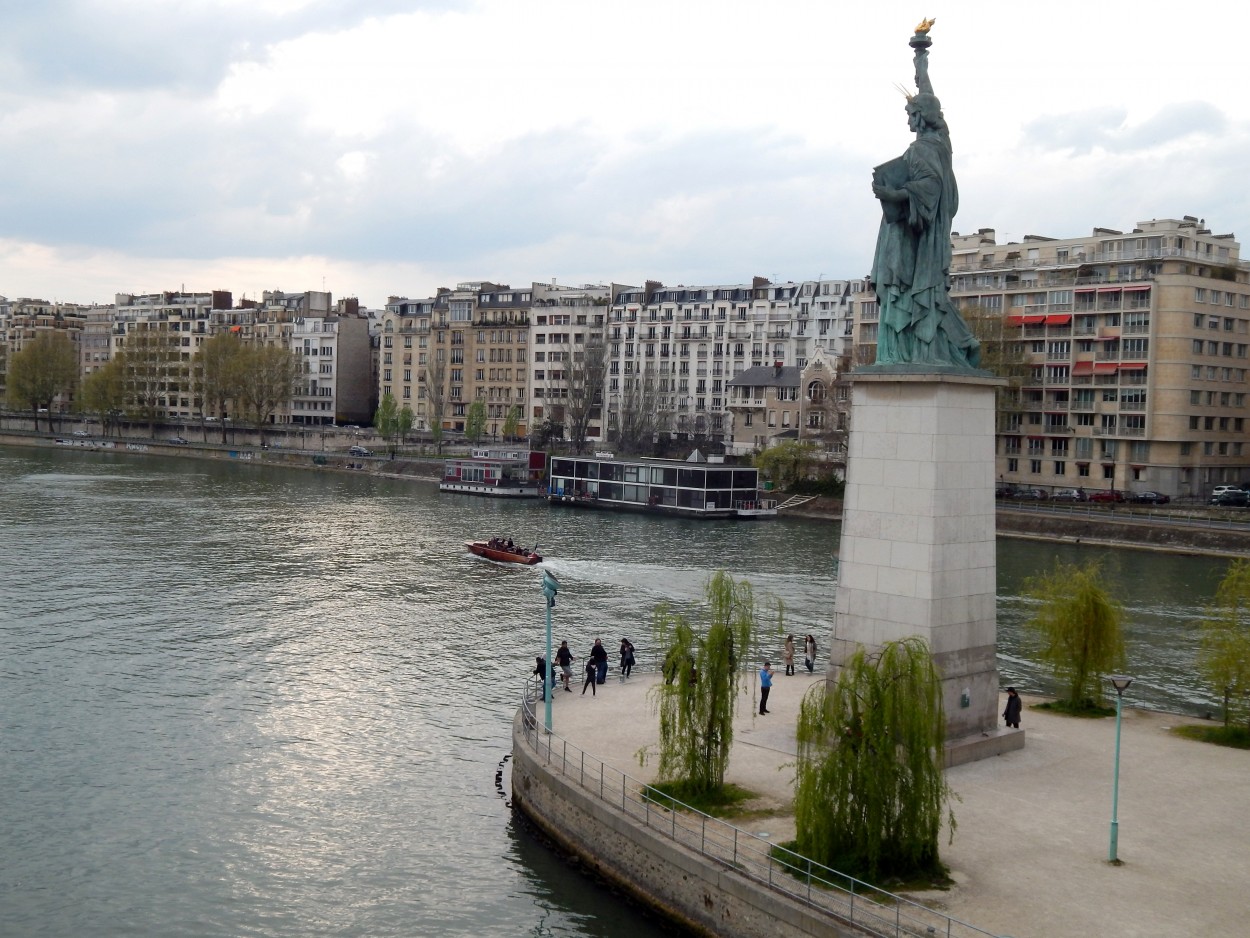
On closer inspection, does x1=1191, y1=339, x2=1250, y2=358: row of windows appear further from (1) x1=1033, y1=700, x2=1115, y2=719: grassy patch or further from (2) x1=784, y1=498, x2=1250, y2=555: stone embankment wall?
(1) x1=1033, y1=700, x2=1115, y2=719: grassy patch

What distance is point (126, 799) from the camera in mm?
32812

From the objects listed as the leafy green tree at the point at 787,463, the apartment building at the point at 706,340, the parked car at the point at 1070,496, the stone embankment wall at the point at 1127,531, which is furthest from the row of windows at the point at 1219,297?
the apartment building at the point at 706,340

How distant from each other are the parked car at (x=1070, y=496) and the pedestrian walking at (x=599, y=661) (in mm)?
73922

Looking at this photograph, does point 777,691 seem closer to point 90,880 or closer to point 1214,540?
point 90,880

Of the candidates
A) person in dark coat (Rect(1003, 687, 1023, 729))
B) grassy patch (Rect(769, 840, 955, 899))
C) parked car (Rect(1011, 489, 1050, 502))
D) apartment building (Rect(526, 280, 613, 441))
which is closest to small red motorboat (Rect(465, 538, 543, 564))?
person in dark coat (Rect(1003, 687, 1023, 729))

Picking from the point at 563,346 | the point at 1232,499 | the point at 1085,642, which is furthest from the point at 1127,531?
the point at 563,346

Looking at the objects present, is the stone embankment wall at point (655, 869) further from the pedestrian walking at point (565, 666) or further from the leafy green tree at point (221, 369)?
the leafy green tree at point (221, 369)

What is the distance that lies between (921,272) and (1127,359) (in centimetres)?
8180

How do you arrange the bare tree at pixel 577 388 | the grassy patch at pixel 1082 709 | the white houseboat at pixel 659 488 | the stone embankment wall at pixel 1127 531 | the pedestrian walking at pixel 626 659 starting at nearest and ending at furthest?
the grassy patch at pixel 1082 709
the pedestrian walking at pixel 626 659
the stone embankment wall at pixel 1127 531
the white houseboat at pixel 659 488
the bare tree at pixel 577 388

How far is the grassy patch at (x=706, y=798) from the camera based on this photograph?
87.1 feet

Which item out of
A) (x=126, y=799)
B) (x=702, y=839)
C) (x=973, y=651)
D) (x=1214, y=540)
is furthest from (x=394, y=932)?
(x=1214, y=540)

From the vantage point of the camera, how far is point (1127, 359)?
10550 cm

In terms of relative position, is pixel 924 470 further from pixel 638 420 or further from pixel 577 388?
pixel 577 388

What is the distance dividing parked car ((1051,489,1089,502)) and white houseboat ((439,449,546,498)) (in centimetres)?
4656
